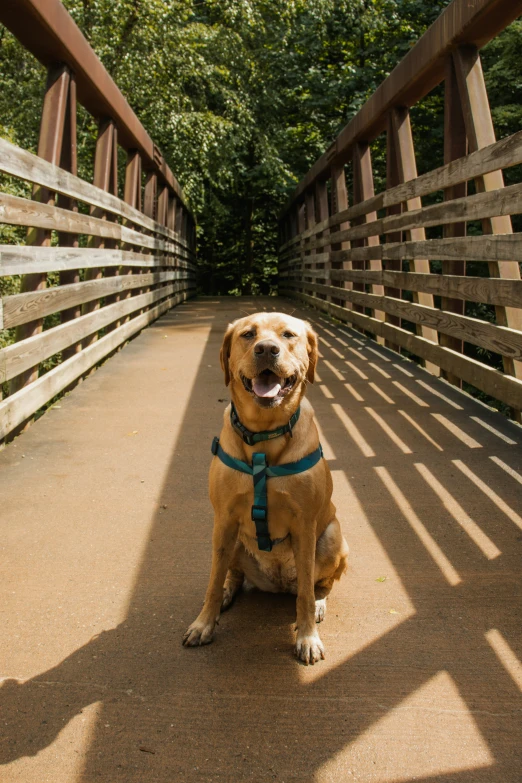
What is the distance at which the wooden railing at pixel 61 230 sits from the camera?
14.9ft

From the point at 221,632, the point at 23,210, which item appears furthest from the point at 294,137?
the point at 221,632

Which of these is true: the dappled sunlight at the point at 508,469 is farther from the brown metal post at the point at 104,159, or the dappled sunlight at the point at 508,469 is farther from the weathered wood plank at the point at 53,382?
the brown metal post at the point at 104,159

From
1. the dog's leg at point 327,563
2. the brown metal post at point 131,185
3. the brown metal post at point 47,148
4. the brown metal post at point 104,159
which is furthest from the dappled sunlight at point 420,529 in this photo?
the brown metal post at point 131,185

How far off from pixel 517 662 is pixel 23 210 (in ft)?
12.8

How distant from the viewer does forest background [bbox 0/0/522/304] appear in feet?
45.3

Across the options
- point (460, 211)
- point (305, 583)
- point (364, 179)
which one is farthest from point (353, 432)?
point (364, 179)

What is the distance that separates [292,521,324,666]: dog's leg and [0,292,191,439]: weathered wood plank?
7.98 feet

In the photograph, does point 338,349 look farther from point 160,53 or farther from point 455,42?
point 160,53

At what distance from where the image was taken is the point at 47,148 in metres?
5.67

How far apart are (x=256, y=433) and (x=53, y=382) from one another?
3252 mm

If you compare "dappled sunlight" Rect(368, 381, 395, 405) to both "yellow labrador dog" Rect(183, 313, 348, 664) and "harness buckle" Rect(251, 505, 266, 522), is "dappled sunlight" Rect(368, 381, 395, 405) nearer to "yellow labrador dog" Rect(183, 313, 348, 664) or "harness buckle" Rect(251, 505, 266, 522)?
"yellow labrador dog" Rect(183, 313, 348, 664)

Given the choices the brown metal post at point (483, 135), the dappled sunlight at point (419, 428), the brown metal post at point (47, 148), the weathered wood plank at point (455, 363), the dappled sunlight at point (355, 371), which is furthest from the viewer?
the dappled sunlight at point (355, 371)

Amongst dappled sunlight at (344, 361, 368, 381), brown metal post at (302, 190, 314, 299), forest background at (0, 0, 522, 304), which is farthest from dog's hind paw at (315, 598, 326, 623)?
brown metal post at (302, 190, 314, 299)

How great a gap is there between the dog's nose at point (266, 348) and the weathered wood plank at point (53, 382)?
2238 mm
